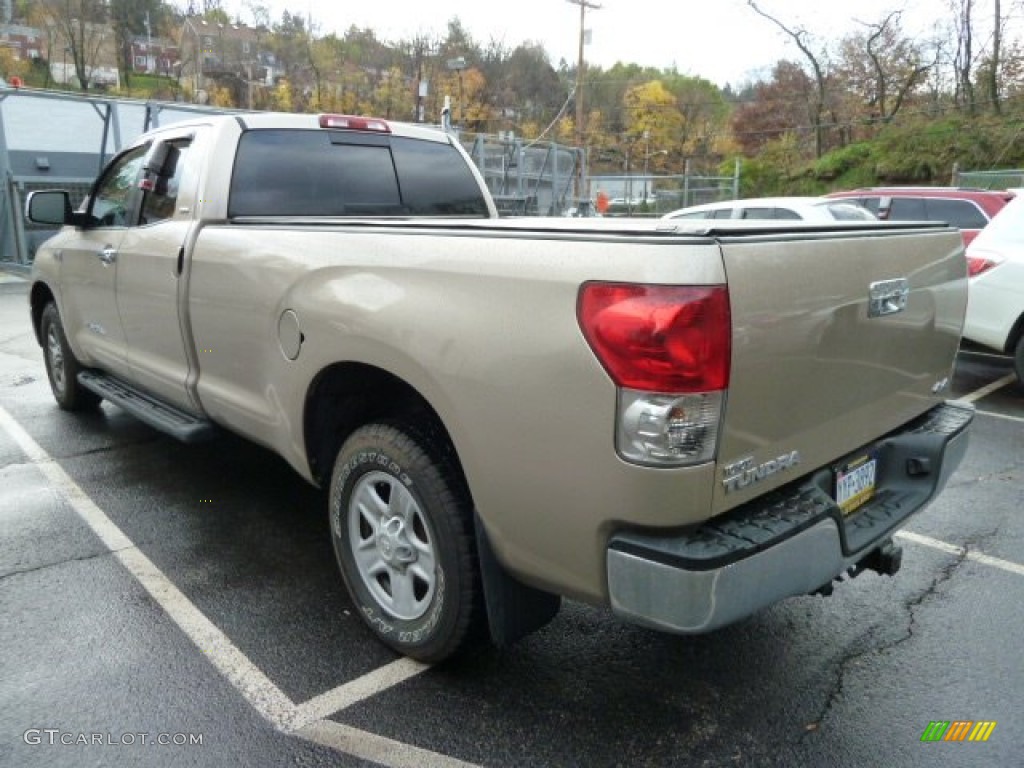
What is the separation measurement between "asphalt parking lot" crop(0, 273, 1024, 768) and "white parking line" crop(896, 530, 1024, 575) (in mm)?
13

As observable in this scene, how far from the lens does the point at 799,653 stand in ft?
9.55

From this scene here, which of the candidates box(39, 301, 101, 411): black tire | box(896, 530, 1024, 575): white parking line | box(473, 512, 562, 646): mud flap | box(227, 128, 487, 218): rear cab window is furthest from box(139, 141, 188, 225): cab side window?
box(896, 530, 1024, 575): white parking line

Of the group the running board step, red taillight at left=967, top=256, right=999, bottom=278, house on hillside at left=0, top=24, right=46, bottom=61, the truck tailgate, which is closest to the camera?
the truck tailgate

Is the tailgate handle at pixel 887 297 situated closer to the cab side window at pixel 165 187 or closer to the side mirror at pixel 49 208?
the cab side window at pixel 165 187

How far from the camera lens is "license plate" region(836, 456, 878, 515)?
253 cm

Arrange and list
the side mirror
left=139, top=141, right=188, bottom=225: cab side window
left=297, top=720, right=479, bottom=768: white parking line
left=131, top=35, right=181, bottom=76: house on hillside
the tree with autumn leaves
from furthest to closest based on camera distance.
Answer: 1. left=131, top=35, right=181, bottom=76: house on hillside
2. the tree with autumn leaves
3. the side mirror
4. left=139, top=141, right=188, bottom=225: cab side window
5. left=297, top=720, right=479, bottom=768: white parking line

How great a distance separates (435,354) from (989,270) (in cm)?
636

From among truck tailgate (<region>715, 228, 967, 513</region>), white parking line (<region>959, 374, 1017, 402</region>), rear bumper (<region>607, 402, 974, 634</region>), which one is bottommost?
white parking line (<region>959, 374, 1017, 402</region>)

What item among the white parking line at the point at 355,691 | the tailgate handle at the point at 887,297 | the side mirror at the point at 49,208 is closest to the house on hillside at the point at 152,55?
the side mirror at the point at 49,208

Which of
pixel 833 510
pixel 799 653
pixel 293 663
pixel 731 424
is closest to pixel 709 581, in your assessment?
pixel 731 424

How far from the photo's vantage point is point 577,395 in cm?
200

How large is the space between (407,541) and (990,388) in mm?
6606

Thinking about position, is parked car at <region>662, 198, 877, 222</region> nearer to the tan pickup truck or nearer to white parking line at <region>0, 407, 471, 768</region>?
the tan pickup truck

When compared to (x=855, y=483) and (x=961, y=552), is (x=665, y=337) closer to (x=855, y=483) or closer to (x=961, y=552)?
(x=855, y=483)
